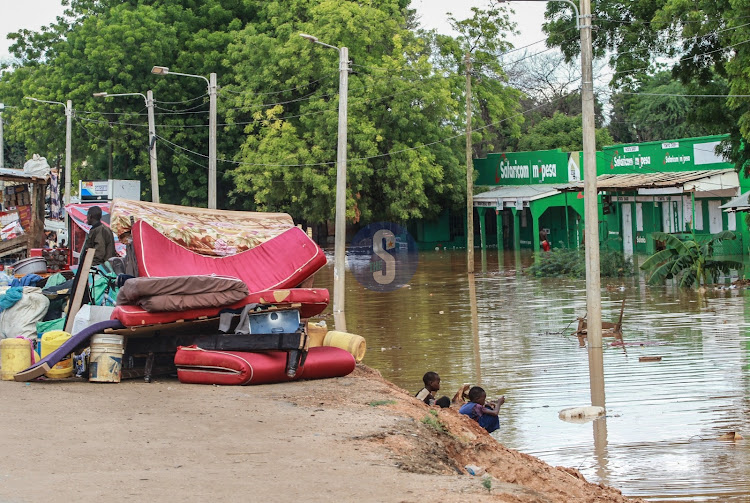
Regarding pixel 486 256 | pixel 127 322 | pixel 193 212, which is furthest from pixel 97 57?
pixel 127 322

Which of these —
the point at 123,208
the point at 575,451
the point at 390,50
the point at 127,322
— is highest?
the point at 390,50

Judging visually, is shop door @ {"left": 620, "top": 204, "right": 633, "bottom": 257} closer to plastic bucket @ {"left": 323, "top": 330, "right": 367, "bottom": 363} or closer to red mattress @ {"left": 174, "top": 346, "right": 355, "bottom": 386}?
plastic bucket @ {"left": 323, "top": 330, "right": 367, "bottom": 363}

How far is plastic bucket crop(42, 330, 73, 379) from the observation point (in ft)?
40.1

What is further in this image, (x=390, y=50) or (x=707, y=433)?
(x=390, y=50)

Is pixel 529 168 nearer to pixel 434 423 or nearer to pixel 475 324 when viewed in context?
pixel 475 324

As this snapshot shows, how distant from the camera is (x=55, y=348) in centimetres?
1248

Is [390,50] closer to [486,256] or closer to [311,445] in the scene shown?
[486,256]

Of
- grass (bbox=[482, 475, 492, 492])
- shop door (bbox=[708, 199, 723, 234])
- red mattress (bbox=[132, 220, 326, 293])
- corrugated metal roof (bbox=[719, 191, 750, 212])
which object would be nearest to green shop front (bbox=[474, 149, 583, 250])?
shop door (bbox=[708, 199, 723, 234])

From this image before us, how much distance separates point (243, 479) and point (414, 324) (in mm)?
15410

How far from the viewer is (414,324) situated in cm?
2289

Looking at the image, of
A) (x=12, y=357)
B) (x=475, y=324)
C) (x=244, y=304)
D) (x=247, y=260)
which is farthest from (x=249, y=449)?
(x=475, y=324)

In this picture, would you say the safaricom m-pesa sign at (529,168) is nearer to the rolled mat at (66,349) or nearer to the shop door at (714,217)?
the shop door at (714,217)

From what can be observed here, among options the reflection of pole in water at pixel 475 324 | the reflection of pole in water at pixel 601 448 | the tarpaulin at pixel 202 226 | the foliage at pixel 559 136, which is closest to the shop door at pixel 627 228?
the reflection of pole in water at pixel 475 324

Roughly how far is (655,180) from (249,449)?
32270 millimetres
